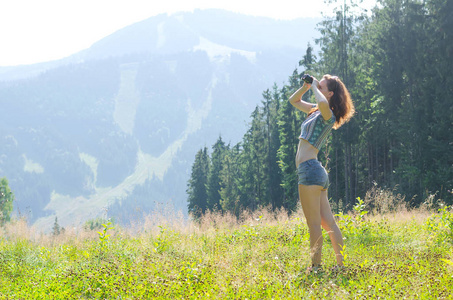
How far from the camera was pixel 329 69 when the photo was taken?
98.6ft

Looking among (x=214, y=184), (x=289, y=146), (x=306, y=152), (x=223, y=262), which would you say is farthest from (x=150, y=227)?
(x=214, y=184)

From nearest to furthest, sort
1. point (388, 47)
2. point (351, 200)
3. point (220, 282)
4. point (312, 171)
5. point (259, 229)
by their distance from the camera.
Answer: point (220, 282) → point (312, 171) → point (259, 229) → point (388, 47) → point (351, 200)

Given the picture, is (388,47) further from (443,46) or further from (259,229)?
(259,229)

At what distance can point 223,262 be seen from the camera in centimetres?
530

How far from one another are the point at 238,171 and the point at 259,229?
51.2 m

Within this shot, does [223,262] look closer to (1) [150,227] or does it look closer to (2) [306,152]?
(2) [306,152]

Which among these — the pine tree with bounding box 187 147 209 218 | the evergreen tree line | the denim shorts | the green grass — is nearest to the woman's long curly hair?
the denim shorts

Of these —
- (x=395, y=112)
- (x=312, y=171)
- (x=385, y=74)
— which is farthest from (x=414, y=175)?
(x=312, y=171)

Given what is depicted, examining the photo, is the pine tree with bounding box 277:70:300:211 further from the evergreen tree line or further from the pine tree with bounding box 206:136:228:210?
the pine tree with bounding box 206:136:228:210

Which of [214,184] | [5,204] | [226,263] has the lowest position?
[214,184]

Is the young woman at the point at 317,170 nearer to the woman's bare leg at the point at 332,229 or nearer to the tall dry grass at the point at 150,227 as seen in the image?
the woman's bare leg at the point at 332,229

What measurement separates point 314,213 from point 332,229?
321 millimetres

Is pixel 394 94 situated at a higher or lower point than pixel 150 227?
higher

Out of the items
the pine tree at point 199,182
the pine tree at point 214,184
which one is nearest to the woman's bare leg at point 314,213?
the pine tree at point 214,184
